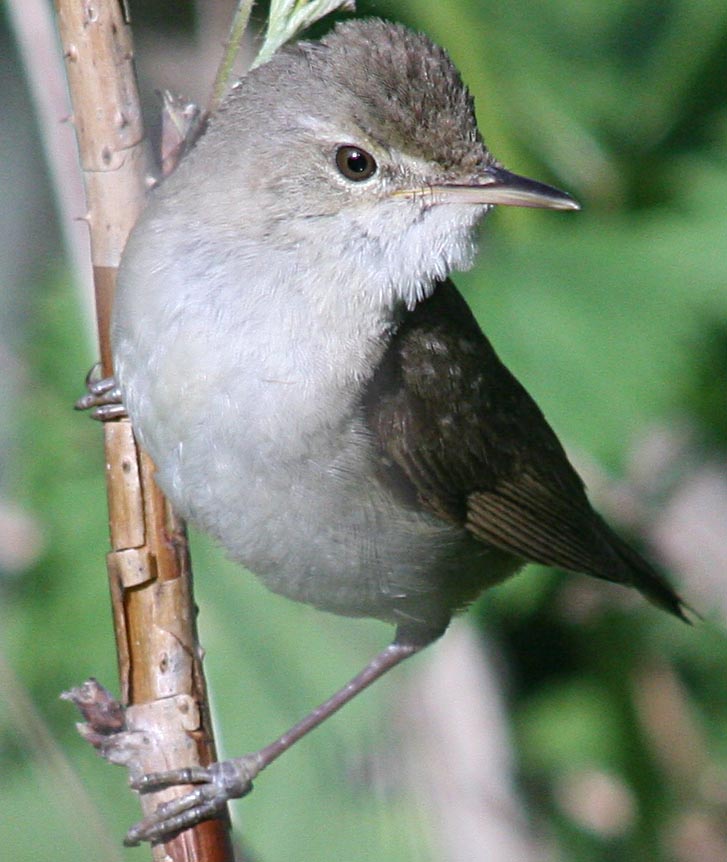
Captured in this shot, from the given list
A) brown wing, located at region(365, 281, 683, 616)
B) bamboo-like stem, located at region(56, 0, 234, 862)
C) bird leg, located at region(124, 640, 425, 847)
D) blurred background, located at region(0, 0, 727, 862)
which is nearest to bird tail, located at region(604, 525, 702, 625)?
brown wing, located at region(365, 281, 683, 616)

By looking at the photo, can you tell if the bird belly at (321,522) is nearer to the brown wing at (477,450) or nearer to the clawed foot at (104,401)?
the brown wing at (477,450)

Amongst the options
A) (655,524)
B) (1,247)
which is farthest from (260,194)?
(655,524)

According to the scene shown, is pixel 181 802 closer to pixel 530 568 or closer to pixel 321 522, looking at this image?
pixel 321 522

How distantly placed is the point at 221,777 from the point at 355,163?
130 centimetres

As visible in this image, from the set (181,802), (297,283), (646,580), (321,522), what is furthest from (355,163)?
(646,580)

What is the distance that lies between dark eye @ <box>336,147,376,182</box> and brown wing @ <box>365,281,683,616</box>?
388 mm

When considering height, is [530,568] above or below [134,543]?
below

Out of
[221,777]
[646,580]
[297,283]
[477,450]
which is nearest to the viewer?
[297,283]

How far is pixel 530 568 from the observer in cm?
403

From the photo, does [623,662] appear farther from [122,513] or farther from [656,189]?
[122,513]

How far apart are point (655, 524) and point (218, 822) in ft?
6.99

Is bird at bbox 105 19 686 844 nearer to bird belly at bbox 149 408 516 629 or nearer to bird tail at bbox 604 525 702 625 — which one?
bird belly at bbox 149 408 516 629

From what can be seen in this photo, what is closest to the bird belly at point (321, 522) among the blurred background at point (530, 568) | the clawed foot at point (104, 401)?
the clawed foot at point (104, 401)

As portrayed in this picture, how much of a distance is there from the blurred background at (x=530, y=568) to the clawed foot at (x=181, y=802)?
1.31ft
